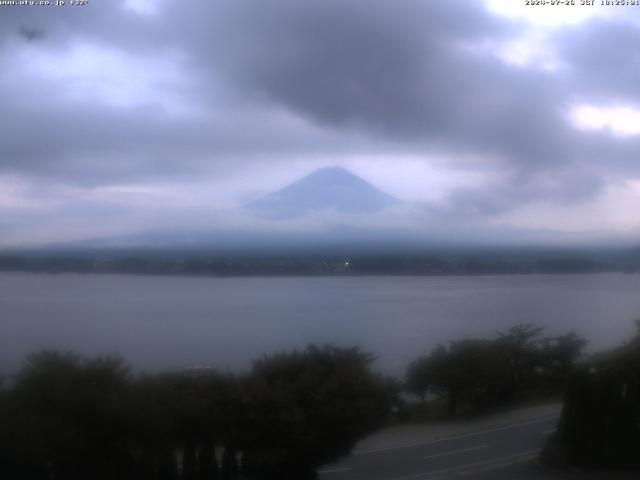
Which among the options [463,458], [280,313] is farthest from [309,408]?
[280,313]

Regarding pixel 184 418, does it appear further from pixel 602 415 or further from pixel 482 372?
pixel 602 415

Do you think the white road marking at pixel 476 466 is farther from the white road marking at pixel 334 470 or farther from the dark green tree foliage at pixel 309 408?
the dark green tree foliage at pixel 309 408

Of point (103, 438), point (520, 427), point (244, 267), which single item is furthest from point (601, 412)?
point (244, 267)

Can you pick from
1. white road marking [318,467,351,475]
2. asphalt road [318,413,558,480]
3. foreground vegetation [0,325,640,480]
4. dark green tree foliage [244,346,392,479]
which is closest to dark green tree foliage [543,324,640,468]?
foreground vegetation [0,325,640,480]

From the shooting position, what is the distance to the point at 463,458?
33.9ft

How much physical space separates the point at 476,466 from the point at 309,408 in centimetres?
237

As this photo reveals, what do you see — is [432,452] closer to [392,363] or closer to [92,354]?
[392,363]

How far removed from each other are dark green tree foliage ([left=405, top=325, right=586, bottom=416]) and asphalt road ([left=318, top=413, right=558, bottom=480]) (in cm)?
142

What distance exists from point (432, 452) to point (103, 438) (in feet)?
15.2

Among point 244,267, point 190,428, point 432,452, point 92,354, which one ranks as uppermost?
point 244,267

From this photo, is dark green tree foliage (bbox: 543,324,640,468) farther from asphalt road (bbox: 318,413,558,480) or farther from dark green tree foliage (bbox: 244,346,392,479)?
dark green tree foliage (bbox: 244,346,392,479)

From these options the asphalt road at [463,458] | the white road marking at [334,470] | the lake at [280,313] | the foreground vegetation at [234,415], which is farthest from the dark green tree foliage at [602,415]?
the white road marking at [334,470]

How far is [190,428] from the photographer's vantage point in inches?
377

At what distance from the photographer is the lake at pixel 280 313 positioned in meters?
12.2
